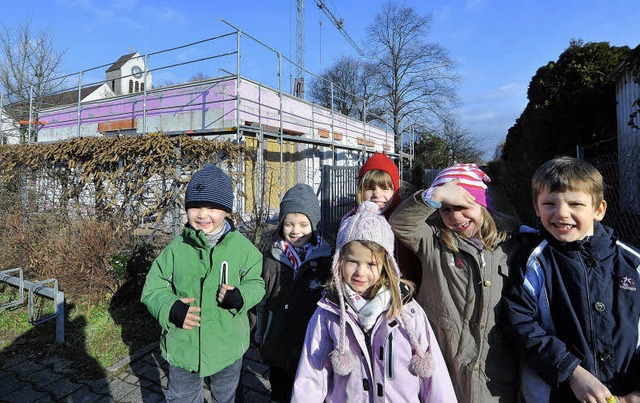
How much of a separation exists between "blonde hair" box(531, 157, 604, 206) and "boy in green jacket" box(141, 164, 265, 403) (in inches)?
63.0

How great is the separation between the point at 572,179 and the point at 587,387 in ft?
2.58

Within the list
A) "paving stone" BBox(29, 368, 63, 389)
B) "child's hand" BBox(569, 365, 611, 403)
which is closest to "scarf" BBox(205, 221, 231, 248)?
"child's hand" BBox(569, 365, 611, 403)

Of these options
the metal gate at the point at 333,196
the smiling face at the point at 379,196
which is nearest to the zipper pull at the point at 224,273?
the smiling face at the point at 379,196

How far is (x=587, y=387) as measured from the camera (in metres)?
1.33

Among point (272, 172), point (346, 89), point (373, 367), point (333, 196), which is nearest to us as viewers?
point (373, 367)

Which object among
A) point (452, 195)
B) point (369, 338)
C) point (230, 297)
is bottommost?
point (369, 338)

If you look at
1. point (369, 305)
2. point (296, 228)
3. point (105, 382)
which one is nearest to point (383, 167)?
point (296, 228)

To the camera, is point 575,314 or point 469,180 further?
point 469,180

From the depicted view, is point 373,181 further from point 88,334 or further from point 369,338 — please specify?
point 88,334

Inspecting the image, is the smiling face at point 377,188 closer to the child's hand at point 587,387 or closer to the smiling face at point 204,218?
the smiling face at point 204,218

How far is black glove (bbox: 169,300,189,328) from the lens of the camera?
74.2 inches

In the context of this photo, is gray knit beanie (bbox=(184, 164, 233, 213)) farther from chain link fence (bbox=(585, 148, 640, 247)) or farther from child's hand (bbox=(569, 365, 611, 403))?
chain link fence (bbox=(585, 148, 640, 247))

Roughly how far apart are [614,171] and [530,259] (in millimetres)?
4539

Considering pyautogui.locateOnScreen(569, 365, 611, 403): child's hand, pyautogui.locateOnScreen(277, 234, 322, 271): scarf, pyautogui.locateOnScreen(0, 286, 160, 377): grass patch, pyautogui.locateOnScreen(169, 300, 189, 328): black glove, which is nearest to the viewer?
pyautogui.locateOnScreen(569, 365, 611, 403): child's hand
